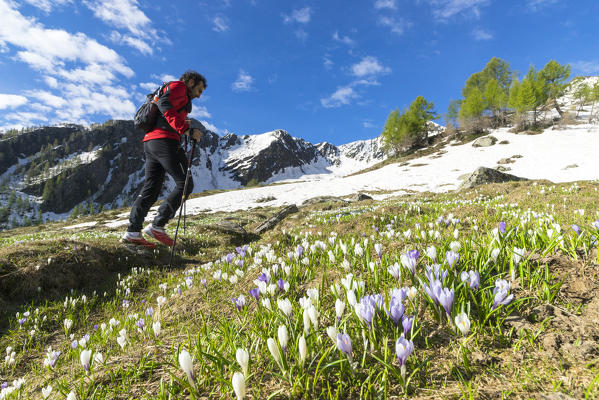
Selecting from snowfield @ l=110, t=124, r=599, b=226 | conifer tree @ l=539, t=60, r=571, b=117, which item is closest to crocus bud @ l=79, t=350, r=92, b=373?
snowfield @ l=110, t=124, r=599, b=226

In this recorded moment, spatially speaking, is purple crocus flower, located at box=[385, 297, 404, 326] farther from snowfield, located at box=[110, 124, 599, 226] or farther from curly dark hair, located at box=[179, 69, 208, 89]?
snowfield, located at box=[110, 124, 599, 226]

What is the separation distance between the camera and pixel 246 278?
Result: 330cm

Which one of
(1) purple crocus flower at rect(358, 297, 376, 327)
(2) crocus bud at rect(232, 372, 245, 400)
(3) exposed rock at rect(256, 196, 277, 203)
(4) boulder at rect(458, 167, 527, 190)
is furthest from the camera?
(3) exposed rock at rect(256, 196, 277, 203)

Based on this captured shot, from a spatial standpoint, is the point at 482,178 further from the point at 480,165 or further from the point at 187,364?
the point at 480,165

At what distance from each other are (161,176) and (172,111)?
1594mm

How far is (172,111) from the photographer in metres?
5.42

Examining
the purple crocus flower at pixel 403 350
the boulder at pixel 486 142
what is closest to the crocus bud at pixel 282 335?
the purple crocus flower at pixel 403 350

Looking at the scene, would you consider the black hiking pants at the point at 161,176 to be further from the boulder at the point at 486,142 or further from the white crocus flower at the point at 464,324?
the boulder at the point at 486,142

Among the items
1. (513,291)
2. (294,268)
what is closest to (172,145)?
(294,268)


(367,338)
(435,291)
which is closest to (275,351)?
(367,338)

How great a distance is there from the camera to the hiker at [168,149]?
5.55 m

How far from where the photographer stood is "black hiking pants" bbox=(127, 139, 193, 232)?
223 inches

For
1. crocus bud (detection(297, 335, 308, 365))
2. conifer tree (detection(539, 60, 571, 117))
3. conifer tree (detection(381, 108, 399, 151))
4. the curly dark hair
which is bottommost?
crocus bud (detection(297, 335, 308, 365))

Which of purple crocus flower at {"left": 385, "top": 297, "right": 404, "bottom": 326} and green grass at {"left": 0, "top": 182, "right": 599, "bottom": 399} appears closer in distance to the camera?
green grass at {"left": 0, "top": 182, "right": 599, "bottom": 399}
